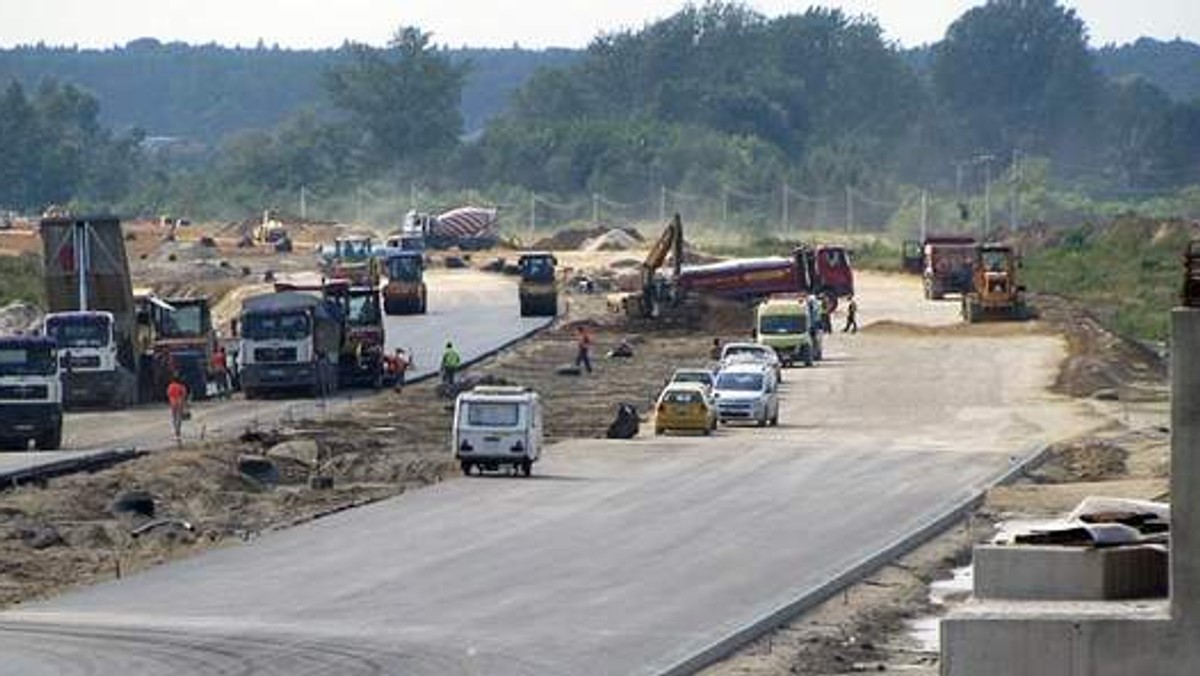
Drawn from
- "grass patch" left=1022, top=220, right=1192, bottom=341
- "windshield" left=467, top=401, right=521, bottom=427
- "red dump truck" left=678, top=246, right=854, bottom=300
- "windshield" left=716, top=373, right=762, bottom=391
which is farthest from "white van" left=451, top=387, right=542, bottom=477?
"grass patch" left=1022, top=220, right=1192, bottom=341

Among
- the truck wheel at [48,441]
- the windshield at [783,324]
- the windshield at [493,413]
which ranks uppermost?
the windshield at [493,413]

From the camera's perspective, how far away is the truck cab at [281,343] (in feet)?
273

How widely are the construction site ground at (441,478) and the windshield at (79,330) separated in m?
6.31

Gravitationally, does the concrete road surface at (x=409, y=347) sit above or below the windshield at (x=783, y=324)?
below

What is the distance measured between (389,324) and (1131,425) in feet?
148

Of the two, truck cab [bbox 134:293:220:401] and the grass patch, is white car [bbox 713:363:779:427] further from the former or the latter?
the grass patch

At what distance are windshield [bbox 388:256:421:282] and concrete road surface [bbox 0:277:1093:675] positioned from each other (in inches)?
1822

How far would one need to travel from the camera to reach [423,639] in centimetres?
4025

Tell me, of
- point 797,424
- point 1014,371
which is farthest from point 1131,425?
point 1014,371

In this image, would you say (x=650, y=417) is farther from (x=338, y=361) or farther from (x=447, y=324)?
(x=447, y=324)

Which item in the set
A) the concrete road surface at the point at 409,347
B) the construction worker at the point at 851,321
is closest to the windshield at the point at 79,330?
the concrete road surface at the point at 409,347

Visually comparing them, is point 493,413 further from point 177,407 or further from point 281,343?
point 281,343

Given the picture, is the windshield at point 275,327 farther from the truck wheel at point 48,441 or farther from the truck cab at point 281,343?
the truck wheel at point 48,441

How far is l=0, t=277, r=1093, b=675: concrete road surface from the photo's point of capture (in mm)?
39156
